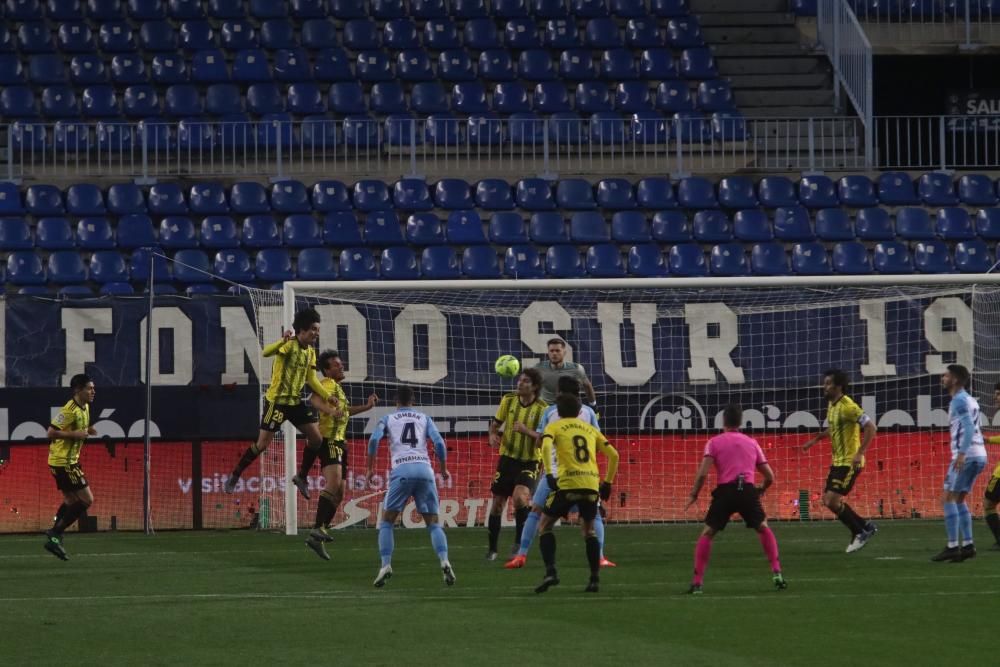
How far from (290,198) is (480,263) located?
3432mm

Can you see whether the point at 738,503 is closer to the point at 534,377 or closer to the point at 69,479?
the point at 534,377

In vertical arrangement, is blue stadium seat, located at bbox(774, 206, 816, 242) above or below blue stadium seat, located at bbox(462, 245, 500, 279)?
above

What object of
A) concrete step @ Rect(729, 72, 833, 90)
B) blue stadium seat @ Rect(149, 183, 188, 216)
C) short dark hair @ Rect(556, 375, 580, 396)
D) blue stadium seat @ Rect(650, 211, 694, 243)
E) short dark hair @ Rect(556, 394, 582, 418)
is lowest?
short dark hair @ Rect(556, 394, 582, 418)

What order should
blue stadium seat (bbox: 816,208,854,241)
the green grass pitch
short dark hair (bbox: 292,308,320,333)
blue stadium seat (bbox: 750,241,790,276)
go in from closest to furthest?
the green grass pitch, short dark hair (bbox: 292,308,320,333), blue stadium seat (bbox: 750,241,790,276), blue stadium seat (bbox: 816,208,854,241)

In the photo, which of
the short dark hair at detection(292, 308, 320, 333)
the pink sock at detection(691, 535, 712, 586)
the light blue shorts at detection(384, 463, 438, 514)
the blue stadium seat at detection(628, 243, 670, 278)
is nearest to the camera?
the pink sock at detection(691, 535, 712, 586)

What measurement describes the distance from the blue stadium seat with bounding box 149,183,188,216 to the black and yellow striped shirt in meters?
10.7

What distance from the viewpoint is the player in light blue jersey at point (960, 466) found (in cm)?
1606

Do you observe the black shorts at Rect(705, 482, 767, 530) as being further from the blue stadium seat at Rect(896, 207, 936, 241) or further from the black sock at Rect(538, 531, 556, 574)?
the blue stadium seat at Rect(896, 207, 936, 241)

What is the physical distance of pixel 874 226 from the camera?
26422 mm

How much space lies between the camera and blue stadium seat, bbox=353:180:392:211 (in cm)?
2617

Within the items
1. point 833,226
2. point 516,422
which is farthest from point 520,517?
point 833,226

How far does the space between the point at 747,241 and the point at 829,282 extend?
16.9 feet

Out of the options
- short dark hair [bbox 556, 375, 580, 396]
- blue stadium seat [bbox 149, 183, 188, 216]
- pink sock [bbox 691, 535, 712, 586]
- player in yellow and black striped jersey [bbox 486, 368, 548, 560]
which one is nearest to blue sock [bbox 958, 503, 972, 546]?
pink sock [bbox 691, 535, 712, 586]

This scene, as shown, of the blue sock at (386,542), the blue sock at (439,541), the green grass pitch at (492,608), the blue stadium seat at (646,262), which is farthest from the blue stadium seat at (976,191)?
the blue sock at (386,542)
